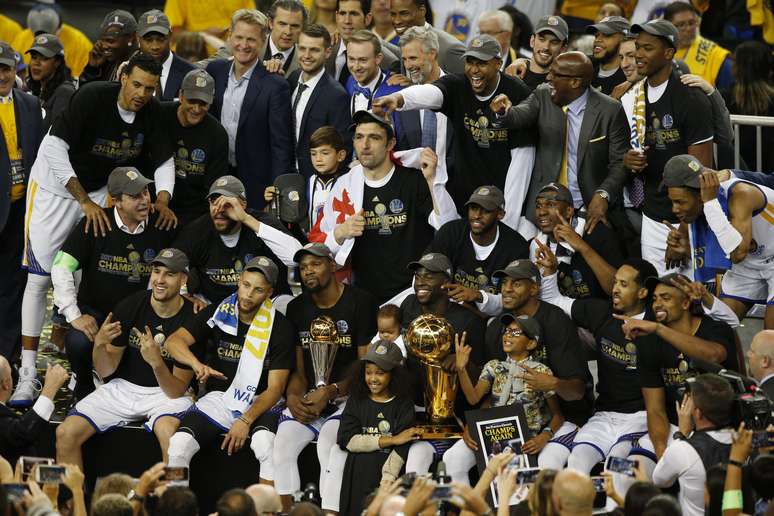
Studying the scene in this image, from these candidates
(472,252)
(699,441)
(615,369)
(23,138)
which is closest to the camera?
(699,441)

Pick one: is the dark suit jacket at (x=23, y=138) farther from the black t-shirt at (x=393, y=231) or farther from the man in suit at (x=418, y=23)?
the man in suit at (x=418, y=23)

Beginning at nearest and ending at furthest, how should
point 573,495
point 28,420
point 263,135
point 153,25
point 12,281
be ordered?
1. point 573,495
2. point 28,420
3. point 263,135
4. point 153,25
5. point 12,281

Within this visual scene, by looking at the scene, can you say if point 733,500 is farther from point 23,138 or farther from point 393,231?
point 23,138

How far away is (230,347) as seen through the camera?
10641 millimetres

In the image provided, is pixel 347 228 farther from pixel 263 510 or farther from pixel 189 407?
pixel 263 510

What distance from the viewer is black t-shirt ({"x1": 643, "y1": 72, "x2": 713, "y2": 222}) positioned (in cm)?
1050

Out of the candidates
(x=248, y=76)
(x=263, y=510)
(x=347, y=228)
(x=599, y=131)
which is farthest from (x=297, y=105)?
(x=263, y=510)

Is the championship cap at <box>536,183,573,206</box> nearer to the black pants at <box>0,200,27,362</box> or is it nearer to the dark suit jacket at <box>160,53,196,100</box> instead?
the dark suit jacket at <box>160,53,196,100</box>

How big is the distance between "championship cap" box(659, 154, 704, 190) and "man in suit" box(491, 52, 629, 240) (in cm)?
64

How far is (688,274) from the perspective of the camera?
34.2 feet

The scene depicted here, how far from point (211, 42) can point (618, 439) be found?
5.52m

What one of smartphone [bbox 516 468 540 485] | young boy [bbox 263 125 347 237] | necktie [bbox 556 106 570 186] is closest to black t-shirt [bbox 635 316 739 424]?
necktie [bbox 556 106 570 186]

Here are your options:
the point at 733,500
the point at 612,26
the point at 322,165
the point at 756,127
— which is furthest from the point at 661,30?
the point at 733,500

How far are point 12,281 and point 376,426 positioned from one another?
335 centimetres
